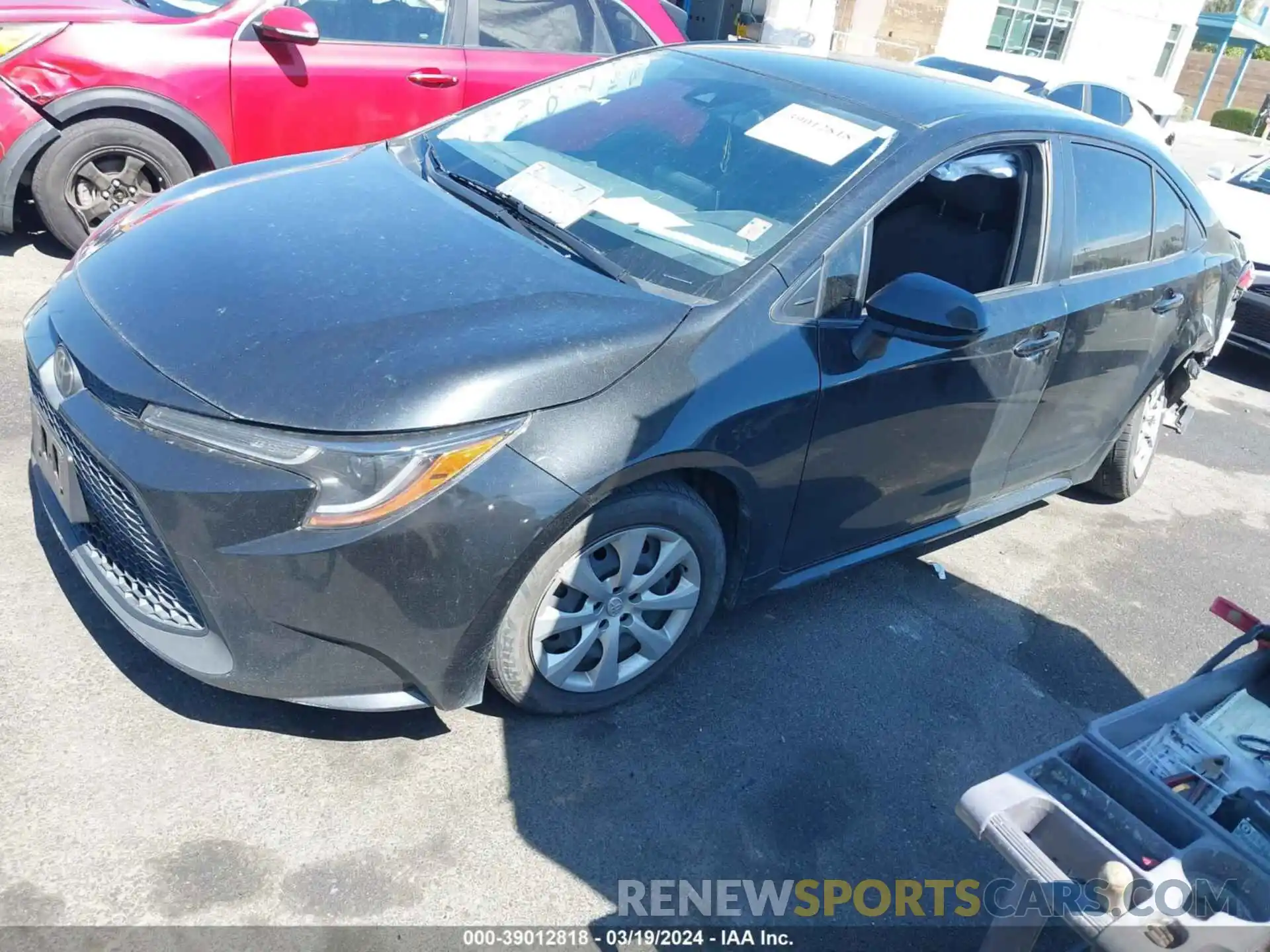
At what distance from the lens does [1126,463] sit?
464cm

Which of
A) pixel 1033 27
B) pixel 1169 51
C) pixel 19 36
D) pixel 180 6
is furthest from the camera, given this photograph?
pixel 1169 51

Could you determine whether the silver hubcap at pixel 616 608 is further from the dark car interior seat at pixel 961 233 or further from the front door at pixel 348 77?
the front door at pixel 348 77

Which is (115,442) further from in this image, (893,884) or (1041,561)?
(1041,561)

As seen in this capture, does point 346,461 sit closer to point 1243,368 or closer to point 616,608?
point 616,608

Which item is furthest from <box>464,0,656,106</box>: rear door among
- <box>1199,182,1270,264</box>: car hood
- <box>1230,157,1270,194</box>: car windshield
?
<box>1230,157,1270,194</box>: car windshield

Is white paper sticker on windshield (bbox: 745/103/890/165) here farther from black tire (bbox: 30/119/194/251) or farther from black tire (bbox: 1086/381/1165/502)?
black tire (bbox: 30/119/194/251)

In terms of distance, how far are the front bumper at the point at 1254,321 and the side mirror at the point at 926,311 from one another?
18.6 feet

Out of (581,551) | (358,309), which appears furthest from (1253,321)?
(358,309)

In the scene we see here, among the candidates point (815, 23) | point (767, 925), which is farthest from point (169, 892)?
point (815, 23)

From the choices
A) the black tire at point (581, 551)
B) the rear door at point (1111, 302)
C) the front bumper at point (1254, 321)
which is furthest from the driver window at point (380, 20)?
the front bumper at point (1254, 321)

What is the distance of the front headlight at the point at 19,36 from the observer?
4531 millimetres

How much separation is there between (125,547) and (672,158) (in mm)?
1928

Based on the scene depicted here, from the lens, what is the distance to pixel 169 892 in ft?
7.00

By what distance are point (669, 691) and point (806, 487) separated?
2.41 ft
